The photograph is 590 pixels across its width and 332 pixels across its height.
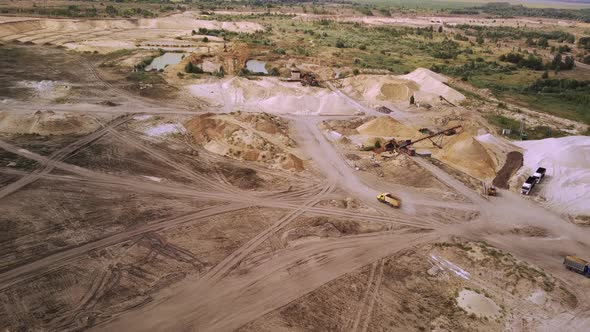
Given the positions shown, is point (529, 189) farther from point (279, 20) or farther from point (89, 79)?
point (279, 20)

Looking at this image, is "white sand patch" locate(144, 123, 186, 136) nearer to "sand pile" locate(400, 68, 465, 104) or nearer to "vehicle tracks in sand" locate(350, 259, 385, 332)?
"vehicle tracks in sand" locate(350, 259, 385, 332)

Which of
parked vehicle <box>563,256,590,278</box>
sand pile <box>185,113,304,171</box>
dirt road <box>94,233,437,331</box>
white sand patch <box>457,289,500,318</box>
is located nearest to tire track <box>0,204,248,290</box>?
dirt road <box>94,233,437,331</box>

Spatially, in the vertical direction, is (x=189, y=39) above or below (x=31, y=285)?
above

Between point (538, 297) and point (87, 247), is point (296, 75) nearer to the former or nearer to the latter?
point (87, 247)

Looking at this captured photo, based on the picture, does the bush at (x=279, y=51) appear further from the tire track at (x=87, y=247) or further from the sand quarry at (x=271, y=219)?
the tire track at (x=87, y=247)

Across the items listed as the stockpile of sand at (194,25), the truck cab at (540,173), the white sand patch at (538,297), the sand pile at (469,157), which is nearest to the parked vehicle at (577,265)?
the white sand patch at (538,297)

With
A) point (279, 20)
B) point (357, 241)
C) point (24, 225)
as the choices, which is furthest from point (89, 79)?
point (279, 20)
